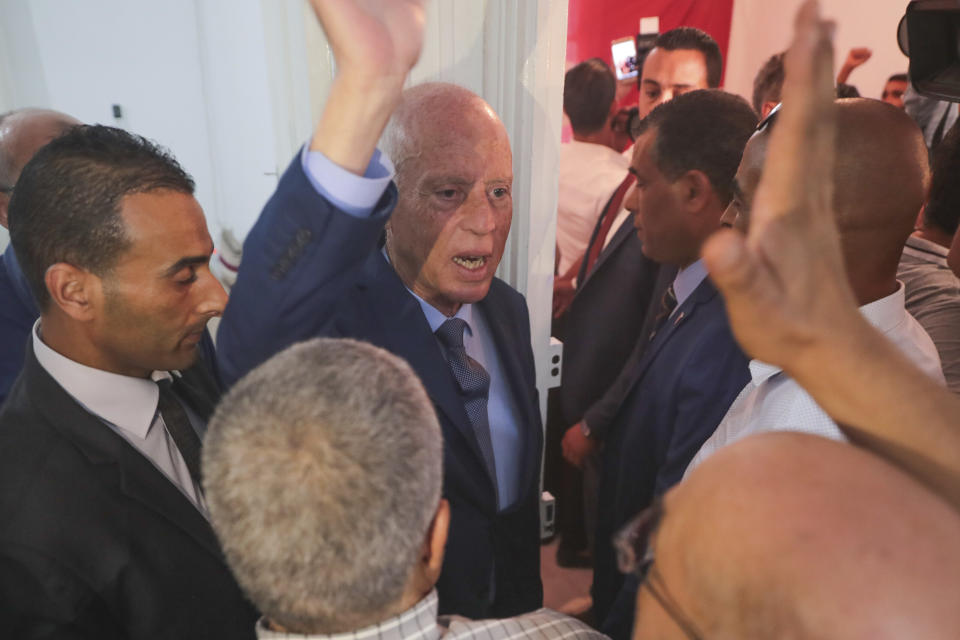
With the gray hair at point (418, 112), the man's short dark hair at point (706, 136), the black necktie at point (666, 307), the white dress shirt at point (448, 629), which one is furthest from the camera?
the black necktie at point (666, 307)

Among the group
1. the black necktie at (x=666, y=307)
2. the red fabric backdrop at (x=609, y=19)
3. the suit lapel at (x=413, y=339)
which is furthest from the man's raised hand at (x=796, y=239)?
the red fabric backdrop at (x=609, y=19)

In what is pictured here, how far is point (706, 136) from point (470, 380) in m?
1.06

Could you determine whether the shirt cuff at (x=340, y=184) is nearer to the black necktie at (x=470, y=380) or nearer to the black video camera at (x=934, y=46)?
the black necktie at (x=470, y=380)

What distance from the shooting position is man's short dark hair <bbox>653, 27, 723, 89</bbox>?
10.1ft

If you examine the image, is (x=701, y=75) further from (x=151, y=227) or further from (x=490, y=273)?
(x=151, y=227)

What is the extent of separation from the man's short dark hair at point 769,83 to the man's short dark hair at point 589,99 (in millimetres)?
765

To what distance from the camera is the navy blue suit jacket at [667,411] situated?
4.82 ft

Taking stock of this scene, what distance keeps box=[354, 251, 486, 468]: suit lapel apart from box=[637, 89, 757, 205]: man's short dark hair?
A: 1.00 meters

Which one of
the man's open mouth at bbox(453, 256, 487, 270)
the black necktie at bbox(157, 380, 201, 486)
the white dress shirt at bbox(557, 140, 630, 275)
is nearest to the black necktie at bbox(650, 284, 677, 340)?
the man's open mouth at bbox(453, 256, 487, 270)

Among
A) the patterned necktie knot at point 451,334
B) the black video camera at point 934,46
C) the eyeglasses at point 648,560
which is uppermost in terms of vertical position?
the black video camera at point 934,46

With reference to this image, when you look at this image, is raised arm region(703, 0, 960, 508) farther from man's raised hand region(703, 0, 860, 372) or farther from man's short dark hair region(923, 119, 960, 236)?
man's short dark hair region(923, 119, 960, 236)

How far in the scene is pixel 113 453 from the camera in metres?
0.96

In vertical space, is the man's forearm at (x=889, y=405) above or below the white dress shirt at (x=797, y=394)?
above

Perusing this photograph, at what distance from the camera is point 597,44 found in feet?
19.7
